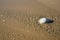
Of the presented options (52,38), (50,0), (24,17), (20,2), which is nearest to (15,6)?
(20,2)

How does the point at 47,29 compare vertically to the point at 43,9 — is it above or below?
below

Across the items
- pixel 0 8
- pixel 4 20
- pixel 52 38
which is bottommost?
pixel 52 38

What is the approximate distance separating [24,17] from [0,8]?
35 centimetres

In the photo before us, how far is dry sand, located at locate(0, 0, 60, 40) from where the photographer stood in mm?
1643

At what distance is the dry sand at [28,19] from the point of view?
5.39 feet

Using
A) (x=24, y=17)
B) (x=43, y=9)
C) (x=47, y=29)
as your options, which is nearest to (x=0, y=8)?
(x=24, y=17)

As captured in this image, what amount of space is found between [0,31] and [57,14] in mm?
662

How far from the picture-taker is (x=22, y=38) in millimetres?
1609

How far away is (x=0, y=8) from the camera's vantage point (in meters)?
2.00

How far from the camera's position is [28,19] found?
5.91ft

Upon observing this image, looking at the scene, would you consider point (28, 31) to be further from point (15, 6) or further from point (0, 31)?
point (15, 6)

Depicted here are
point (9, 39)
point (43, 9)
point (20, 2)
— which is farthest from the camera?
point (20, 2)

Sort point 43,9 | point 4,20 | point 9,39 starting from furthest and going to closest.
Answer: point 43,9 < point 4,20 < point 9,39

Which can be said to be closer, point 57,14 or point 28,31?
point 28,31
